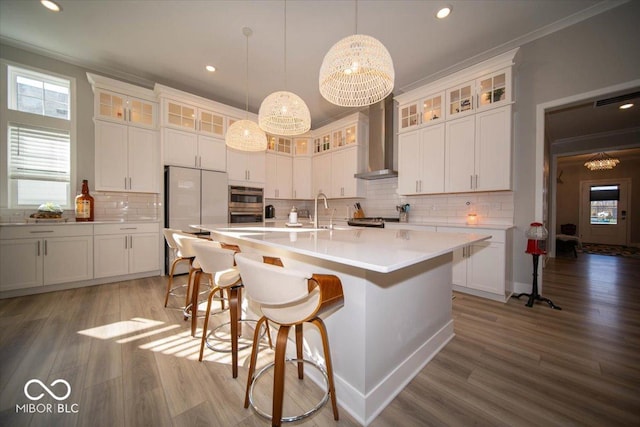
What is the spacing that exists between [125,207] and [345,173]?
3.86 metres

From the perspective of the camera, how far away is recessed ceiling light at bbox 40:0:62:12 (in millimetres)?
2500

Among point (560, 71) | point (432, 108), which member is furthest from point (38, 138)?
point (560, 71)

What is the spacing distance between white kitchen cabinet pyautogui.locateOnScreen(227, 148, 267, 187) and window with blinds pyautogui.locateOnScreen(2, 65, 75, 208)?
223 cm

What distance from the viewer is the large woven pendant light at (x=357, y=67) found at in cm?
154

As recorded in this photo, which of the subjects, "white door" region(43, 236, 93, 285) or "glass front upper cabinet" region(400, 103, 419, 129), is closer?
"white door" region(43, 236, 93, 285)

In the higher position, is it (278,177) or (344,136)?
(344,136)

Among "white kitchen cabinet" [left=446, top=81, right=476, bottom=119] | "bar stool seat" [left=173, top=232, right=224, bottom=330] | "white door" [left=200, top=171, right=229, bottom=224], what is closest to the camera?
"bar stool seat" [left=173, top=232, right=224, bottom=330]

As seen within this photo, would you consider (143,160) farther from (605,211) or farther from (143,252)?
(605,211)

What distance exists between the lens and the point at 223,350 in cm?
183

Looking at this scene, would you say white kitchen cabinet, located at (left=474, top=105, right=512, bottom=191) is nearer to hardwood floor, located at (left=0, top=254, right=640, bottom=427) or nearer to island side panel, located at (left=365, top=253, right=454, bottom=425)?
hardwood floor, located at (left=0, top=254, right=640, bottom=427)

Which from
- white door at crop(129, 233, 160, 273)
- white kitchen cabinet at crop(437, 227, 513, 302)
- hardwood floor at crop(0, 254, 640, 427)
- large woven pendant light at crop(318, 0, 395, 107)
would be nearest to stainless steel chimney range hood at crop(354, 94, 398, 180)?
white kitchen cabinet at crop(437, 227, 513, 302)

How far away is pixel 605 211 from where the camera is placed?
25.6ft

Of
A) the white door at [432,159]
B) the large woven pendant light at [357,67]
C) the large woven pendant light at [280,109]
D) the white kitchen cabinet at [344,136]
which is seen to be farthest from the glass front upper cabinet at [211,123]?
the white door at [432,159]

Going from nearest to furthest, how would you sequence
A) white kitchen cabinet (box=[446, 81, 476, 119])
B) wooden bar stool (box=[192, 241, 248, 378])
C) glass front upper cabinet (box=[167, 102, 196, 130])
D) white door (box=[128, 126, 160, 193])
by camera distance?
wooden bar stool (box=[192, 241, 248, 378])
white kitchen cabinet (box=[446, 81, 476, 119])
white door (box=[128, 126, 160, 193])
glass front upper cabinet (box=[167, 102, 196, 130])
